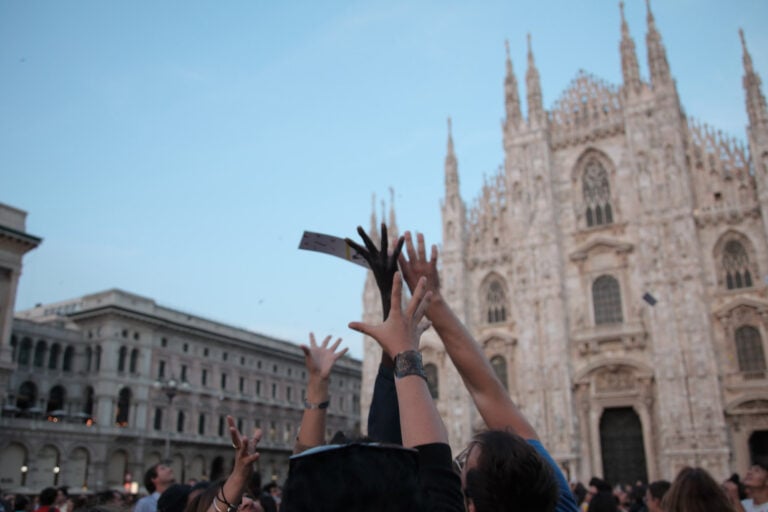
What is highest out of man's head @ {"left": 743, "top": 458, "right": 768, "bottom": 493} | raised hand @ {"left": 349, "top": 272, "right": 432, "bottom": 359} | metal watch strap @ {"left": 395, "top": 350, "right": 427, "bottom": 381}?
raised hand @ {"left": 349, "top": 272, "right": 432, "bottom": 359}

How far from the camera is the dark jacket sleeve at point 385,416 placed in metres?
3.03

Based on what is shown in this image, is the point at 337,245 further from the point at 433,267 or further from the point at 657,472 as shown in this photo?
the point at 657,472

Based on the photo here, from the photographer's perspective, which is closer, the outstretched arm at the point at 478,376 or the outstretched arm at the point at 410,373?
the outstretched arm at the point at 410,373

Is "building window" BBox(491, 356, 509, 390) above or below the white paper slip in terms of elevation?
above

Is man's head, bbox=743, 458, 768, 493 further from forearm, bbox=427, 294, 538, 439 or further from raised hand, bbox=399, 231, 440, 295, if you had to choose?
raised hand, bbox=399, 231, 440, 295

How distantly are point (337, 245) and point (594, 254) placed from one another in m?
27.2

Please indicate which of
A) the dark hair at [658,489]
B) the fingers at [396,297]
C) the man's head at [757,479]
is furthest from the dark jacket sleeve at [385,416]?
the man's head at [757,479]

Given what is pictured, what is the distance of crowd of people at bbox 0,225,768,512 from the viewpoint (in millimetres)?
1825

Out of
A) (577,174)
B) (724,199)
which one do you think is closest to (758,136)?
(724,199)

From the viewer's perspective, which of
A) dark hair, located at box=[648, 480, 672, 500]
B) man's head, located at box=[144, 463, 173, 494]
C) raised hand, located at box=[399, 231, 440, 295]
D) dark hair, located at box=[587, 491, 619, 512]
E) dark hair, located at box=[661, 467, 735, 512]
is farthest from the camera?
dark hair, located at box=[587, 491, 619, 512]

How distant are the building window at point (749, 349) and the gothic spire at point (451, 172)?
1440cm

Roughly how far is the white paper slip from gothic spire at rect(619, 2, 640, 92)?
95.4 ft

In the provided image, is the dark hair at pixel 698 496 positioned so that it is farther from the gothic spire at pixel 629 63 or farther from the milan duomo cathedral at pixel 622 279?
the gothic spire at pixel 629 63

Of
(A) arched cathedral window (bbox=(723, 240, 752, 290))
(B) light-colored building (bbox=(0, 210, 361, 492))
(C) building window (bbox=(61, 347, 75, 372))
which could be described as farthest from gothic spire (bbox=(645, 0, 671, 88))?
(C) building window (bbox=(61, 347, 75, 372))
